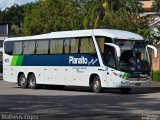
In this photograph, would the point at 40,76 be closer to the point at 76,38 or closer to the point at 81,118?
the point at 76,38

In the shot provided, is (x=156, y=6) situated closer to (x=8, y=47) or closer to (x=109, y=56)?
(x=8, y=47)

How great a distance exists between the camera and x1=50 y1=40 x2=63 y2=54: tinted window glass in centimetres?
2827

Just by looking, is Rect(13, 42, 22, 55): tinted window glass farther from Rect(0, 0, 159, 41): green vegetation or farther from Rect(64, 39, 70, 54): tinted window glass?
Rect(0, 0, 159, 41): green vegetation

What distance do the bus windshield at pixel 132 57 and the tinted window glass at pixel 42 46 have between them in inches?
227

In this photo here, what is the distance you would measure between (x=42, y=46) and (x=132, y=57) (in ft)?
22.3

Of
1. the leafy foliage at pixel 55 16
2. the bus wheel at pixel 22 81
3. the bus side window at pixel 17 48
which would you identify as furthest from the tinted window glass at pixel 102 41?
the leafy foliage at pixel 55 16

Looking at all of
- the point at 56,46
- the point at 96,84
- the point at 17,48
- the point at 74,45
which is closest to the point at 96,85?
the point at 96,84

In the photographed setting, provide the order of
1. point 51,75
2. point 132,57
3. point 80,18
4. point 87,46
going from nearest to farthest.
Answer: point 132,57, point 87,46, point 51,75, point 80,18

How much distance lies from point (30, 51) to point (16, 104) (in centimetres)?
1292

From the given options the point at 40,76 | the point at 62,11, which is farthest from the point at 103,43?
the point at 62,11

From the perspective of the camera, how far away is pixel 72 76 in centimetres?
2739

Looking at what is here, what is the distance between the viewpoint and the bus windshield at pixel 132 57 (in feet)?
81.6

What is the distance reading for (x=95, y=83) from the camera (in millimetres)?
26094

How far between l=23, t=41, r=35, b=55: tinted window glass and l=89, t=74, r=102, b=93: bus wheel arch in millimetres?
5529
